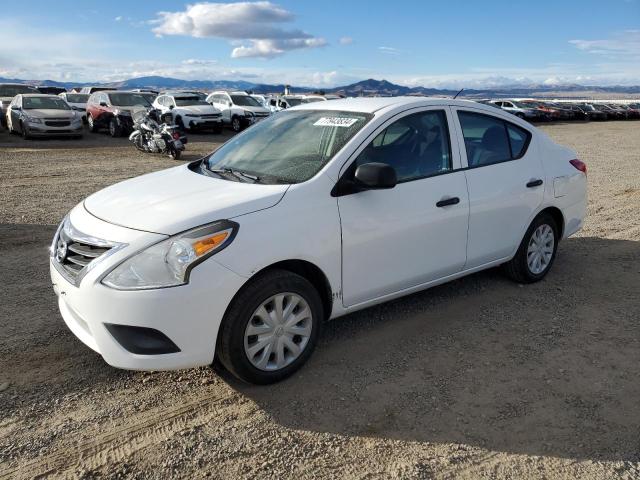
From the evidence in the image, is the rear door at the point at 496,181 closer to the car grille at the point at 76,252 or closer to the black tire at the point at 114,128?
the car grille at the point at 76,252

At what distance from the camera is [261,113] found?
917 inches

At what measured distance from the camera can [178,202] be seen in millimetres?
3373

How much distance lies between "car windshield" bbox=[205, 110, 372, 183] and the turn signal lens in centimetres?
73

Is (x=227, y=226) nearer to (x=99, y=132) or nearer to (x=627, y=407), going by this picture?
(x=627, y=407)

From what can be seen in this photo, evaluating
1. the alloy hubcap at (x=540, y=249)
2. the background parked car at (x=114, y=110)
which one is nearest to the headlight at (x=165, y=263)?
the alloy hubcap at (x=540, y=249)

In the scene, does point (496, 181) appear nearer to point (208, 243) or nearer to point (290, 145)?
point (290, 145)

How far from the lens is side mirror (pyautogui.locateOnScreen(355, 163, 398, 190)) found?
344 centimetres

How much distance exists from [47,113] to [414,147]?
1700 centimetres

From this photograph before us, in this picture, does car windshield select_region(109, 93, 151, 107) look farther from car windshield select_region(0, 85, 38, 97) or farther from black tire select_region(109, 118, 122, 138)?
car windshield select_region(0, 85, 38, 97)

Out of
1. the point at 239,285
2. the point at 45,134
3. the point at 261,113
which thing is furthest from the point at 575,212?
the point at 261,113

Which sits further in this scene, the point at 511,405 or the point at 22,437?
the point at 511,405

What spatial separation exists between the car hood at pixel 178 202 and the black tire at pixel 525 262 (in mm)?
2548

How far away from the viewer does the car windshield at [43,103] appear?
1819 centimetres

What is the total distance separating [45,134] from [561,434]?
1856 cm
